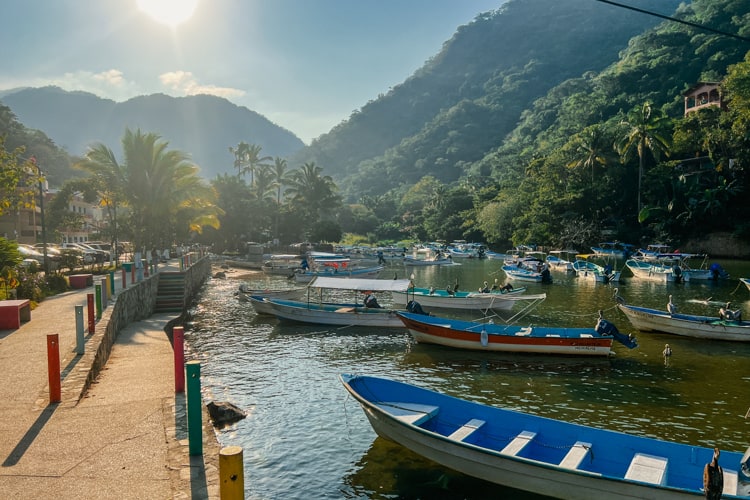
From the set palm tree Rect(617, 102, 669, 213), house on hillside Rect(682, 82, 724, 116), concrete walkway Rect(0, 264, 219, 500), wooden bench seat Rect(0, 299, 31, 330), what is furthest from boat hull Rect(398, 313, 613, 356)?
house on hillside Rect(682, 82, 724, 116)

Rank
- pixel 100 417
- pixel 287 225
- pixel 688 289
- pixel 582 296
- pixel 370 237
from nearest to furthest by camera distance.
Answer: pixel 100 417
pixel 582 296
pixel 688 289
pixel 287 225
pixel 370 237

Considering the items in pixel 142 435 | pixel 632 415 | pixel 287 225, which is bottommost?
pixel 632 415

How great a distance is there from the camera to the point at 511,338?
2072 cm

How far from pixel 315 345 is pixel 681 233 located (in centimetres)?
6271

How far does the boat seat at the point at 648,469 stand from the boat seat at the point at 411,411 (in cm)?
397

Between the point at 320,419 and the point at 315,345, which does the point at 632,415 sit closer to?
the point at 320,419

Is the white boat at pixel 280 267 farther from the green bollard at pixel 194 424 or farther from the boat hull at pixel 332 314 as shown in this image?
the green bollard at pixel 194 424

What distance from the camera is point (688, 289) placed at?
4028cm

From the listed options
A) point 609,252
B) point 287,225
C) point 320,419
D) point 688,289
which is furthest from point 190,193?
point 609,252

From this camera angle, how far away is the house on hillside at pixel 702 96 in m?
72.5

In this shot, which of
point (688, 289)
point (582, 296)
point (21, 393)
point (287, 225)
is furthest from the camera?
point (287, 225)

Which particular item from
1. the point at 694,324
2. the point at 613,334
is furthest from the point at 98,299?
the point at 694,324

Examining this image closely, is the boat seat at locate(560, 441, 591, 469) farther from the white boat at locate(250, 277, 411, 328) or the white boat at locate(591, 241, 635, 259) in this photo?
the white boat at locate(591, 241, 635, 259)

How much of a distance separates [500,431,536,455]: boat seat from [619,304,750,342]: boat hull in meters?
17.4
